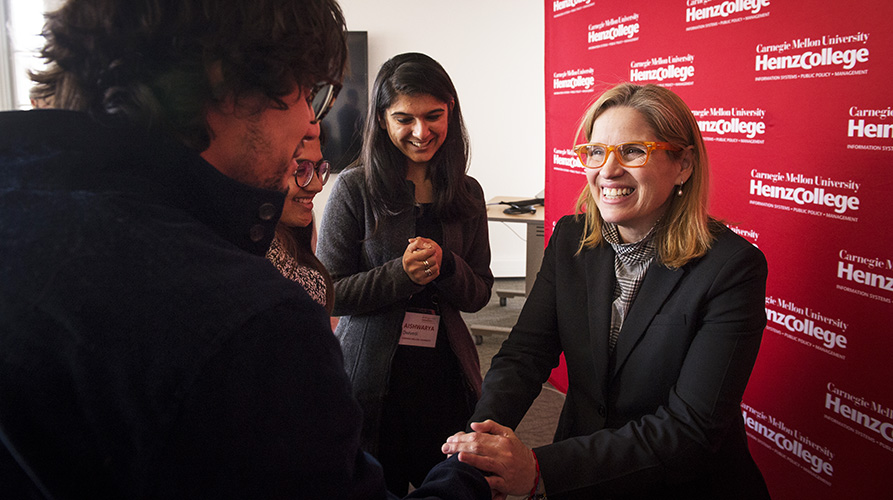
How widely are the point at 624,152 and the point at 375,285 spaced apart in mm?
810

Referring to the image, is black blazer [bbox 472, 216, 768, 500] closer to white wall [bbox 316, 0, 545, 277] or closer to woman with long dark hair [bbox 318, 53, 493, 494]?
woman with long dark hair [bbox 318, 53, 493, 494]

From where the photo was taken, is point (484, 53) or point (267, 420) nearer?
point (267, 420)

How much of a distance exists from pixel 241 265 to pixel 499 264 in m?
6.10

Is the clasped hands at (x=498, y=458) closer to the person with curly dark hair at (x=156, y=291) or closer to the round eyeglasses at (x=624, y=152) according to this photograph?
the person with curly dark hair at (x=156, y=291)

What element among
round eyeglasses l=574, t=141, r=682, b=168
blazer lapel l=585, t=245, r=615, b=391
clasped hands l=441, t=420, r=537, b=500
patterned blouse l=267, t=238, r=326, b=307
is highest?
round eyeglasses l=574, t=141, r=682, b=168

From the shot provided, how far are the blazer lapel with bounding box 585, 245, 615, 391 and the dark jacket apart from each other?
3.34ft

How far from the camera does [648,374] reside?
4.87 feet

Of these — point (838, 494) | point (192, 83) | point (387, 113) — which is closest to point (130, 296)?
point (192, 83)

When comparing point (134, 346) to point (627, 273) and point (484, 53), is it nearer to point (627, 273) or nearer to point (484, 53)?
point (627, 273)

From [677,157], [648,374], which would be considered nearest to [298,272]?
[648,374]

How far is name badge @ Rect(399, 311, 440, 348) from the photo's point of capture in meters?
1.92

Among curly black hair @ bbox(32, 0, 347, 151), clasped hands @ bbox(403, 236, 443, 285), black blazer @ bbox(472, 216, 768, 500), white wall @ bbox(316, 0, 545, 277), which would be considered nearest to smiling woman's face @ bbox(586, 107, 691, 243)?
black blazer @ bbox(472, 216, 768, 500)

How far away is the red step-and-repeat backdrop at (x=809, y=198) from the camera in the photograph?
1775 millimetres

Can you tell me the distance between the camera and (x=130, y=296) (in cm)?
58
